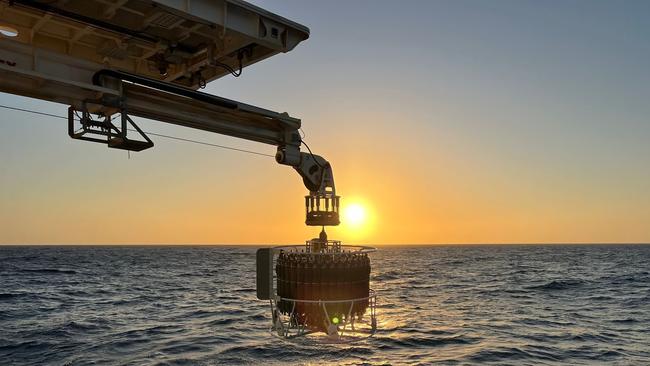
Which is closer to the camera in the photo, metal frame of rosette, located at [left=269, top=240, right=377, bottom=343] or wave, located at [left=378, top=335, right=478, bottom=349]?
metal frame of rosette, located at [left=269, top=240, right=377, bottom=343]

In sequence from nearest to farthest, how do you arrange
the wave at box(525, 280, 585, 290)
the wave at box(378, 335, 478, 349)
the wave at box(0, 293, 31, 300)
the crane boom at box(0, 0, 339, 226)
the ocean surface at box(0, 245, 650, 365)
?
the crane boom at box(0, 0, 339, 226)
the ocean surface at box(0, 245, 650, 365)
the wave at box(378, 335, 478, 349)
the wave at box(0, 293, 31, 300)
the wave at box(525, 280, 585, 290)

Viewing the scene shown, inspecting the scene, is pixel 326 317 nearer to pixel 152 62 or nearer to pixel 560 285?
pixel 152 62

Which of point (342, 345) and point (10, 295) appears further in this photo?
point (10, 295)

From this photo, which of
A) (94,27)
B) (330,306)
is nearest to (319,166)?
(330,306)

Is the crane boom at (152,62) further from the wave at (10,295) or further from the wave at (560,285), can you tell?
the wave at (560,285)

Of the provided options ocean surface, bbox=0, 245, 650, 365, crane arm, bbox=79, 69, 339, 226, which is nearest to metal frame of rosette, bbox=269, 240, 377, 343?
crane arm, bbox=79, 69, 339, 226

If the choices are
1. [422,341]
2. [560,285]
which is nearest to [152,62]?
[422,341]

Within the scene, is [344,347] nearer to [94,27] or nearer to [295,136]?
[295,136]

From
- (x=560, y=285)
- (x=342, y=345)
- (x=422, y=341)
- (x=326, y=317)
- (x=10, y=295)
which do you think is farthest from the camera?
(x=560, y=285)

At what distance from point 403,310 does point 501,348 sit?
15.9m

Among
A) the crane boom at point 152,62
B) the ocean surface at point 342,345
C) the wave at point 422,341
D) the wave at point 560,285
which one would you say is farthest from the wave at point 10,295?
the wave at point 560,285

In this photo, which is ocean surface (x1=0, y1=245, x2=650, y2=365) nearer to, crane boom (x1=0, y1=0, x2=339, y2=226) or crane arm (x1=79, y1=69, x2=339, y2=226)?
crane arm (x1=79, y1=69, x2=339, y2=226)

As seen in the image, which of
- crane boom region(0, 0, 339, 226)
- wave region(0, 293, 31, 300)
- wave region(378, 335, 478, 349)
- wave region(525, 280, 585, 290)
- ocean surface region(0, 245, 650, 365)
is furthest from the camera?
wave region(525, 280, 585, 290)

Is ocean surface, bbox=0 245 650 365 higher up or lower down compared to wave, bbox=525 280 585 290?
higher up
